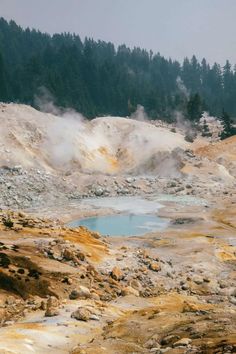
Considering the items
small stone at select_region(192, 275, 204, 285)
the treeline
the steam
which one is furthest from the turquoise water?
the treeline

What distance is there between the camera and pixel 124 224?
64.1 m

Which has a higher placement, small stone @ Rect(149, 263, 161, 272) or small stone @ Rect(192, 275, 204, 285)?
small stone @ Rect(149, 263, 161, 272)

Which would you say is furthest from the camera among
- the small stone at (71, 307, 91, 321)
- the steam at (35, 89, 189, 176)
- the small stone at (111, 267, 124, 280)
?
the steam at (35, 89, 189, 176)

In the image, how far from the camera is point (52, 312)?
24828mm

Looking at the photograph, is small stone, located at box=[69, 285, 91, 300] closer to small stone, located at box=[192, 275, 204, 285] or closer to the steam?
small stone, located at box=[192, 275, 204, 285]

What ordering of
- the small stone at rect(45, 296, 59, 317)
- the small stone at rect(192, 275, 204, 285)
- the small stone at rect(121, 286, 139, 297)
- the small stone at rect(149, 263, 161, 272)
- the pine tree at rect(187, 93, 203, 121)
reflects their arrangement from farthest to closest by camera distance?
the pine tree at rect(187, 93, 203, 121)
the small stone at rect(149, 263, 161, 272)
the small stone at rect(192, 275, 204, 285)
the small stone at rect(121, 286, 139, 297)
the small stone at rect(45, 296, 59, 317)

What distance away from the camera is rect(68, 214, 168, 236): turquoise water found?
2357 inches

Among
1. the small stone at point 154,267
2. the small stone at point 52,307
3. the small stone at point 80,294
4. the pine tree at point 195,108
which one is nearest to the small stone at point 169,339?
the small stone at point 52,307

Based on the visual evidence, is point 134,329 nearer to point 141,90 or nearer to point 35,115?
point 35,115

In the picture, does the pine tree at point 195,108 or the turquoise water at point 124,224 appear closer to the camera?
the turquoise water at point 124,224

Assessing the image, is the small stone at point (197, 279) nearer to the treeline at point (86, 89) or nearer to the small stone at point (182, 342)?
the small stone at point (182, 342)

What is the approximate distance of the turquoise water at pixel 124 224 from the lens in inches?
2357

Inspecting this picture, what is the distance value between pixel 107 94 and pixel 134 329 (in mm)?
151471

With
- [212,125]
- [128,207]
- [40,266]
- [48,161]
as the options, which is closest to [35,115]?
[48,161]
